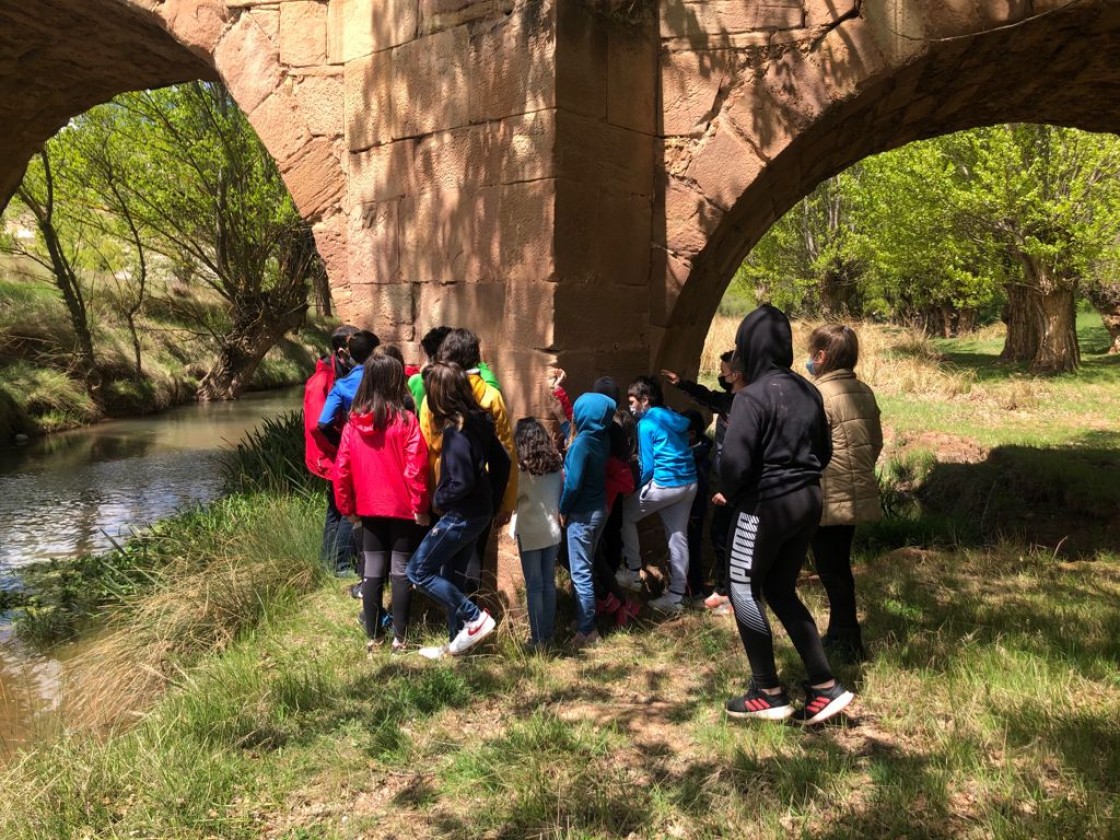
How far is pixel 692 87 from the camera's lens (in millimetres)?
4730

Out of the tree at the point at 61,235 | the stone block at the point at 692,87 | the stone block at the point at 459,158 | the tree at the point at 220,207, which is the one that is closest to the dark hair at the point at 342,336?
the stone block at the point at 459,158

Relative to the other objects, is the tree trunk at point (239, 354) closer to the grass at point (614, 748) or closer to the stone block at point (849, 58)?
the grass at point (614, 748)

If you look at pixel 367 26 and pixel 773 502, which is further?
pixel 367 26

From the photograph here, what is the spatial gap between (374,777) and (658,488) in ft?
→ 7.21

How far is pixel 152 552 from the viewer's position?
6.29 metres

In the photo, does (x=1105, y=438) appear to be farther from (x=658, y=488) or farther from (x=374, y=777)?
(x=374, y=777)

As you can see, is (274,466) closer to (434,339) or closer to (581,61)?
(434,339)

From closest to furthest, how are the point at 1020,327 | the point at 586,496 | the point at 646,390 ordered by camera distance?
1. the point at 586,496
2. the point at 646,390
3. the point at 1020,327

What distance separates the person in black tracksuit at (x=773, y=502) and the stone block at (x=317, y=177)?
10.7 feet

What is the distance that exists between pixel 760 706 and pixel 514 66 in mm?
3331

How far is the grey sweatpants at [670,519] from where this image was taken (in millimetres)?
4672

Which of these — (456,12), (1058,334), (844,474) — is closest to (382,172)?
(456,12)

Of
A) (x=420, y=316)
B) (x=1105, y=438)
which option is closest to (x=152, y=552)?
(x=420, y=316)

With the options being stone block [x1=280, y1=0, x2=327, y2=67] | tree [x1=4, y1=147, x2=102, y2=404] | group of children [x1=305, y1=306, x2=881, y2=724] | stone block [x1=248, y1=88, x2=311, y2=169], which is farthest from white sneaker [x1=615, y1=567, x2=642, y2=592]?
tree [x1=4, y1=147, x2=102, y2=404]
